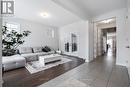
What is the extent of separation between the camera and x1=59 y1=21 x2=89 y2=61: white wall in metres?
4.84

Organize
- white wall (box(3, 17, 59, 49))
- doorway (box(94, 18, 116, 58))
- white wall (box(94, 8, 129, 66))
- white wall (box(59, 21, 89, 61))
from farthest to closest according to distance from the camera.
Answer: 1. doorway (box(94, 18, 116, 58))
2. white wall (box(3, 17, 59, 49))
3. white wall (box(59, 21, 89, 61))
4. white wall (box(94, 8, 129, 66))

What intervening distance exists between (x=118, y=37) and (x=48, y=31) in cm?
537

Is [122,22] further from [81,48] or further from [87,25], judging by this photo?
[81,48]

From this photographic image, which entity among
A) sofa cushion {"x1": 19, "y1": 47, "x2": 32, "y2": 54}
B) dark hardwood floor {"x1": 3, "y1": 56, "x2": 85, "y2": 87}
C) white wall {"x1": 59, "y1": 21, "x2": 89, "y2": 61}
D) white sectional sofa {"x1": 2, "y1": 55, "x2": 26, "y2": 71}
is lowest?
dark hardwood floor {"x1": 3, "y1": 56, "x2": 85, "y2": 87}

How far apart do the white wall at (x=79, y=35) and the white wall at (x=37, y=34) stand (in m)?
0.77

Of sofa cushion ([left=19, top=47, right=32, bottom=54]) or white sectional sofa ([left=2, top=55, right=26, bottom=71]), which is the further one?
sofa cushion ([left=19, top=47, right=32, bottom=54])

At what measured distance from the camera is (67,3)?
2896 mm

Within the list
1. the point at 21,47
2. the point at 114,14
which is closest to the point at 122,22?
the point at 114,14

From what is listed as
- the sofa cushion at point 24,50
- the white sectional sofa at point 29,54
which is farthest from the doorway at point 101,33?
the sofa cushion at point 24,50

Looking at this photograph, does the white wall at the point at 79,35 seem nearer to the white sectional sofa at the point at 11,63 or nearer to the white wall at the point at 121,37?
the white wall at the point at 121,37

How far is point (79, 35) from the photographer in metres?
5.79

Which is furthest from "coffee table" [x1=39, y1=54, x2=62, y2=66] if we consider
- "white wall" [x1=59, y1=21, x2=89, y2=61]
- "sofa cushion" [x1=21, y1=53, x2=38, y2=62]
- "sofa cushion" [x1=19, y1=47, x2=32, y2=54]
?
"white wall" [x1=59, y1=21, x2=89, y2=61]

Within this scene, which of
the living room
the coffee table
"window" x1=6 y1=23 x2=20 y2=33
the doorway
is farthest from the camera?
the doorway

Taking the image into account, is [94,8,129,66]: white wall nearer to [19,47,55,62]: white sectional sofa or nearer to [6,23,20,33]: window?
[19,47,55,62]: white sectional sofa
